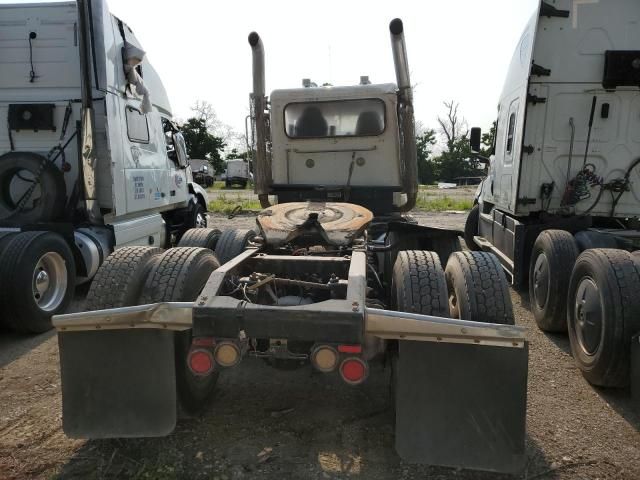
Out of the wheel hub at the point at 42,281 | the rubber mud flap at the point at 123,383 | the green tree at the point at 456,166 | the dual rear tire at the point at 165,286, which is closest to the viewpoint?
the rubber mud flap at the point at 123,383

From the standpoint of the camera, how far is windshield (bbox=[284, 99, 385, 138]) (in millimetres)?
6082

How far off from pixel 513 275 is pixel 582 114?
2.08 meters

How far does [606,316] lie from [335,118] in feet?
12.5

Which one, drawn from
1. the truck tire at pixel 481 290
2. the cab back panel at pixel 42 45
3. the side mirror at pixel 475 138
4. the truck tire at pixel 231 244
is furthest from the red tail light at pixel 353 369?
the side mirror at pixel 475 138

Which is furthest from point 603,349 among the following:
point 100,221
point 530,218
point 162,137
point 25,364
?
point 162,137

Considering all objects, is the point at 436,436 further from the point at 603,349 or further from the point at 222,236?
the point at 222,236

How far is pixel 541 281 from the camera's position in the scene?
522 centimetres

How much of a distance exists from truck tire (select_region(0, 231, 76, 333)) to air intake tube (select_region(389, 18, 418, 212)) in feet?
13.1

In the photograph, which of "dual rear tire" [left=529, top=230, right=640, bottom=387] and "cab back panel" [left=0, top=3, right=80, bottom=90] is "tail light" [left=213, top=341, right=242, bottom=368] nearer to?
"dual rear tire" [left=529, top=230, right=640, bottom=387]

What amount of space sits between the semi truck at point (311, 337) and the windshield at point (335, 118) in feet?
7.29

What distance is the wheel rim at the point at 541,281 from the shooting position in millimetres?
5086

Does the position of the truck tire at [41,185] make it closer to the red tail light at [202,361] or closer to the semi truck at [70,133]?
the semi truck at [70,133]

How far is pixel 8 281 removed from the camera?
486 cm

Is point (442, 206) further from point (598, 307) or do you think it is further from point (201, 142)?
point (201, 142)
